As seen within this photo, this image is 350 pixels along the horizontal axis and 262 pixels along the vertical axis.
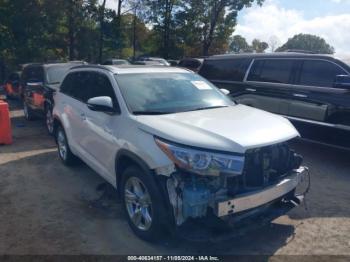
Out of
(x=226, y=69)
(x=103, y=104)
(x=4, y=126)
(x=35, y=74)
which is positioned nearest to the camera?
(x=103, y=104)

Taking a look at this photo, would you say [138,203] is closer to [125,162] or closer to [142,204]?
[142,204]

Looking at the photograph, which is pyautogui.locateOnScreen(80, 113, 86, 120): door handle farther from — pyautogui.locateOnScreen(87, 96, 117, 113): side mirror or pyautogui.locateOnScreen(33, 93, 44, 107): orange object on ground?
pyautogui.locateOnScreen(33, 93, 44, 107): orange object on ground

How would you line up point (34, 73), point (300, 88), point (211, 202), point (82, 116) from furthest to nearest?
point (34, 73)
point (300, 88)
point (82, 116)
point (211, 202)

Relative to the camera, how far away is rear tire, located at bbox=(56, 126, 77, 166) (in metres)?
6.24

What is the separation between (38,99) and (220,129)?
737 centimetres

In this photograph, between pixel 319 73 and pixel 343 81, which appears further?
pixel 319 73

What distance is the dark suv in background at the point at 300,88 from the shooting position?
20.0ft

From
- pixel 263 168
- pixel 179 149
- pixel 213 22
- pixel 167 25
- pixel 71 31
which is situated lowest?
pixel 263 168

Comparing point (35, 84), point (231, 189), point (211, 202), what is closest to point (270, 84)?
point (231, 189)

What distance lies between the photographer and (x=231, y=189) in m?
3.38

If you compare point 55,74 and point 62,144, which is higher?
point 55,74

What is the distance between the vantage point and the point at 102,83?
4.84m

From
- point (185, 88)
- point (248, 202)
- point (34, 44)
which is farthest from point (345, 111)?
point (34, 44)

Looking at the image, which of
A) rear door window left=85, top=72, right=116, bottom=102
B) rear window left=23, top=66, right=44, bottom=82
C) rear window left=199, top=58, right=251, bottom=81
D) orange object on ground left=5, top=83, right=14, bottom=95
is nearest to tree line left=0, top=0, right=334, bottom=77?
orange object on ground left=5, top=83, right=14, bottom=95
